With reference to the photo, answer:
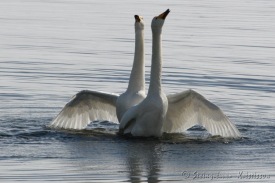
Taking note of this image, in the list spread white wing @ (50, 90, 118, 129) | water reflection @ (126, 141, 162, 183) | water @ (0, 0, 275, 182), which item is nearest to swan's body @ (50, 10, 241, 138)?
spread white wing @ (50, 90, 118, 129)

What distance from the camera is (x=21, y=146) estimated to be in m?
16.3

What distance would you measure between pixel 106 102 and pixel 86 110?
426 millimetres

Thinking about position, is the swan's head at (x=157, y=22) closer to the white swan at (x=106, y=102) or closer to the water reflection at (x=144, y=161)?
the white swan at (x=106, y=102)

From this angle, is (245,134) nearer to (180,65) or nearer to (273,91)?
(273,91)

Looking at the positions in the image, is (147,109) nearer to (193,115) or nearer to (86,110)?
(193,115)

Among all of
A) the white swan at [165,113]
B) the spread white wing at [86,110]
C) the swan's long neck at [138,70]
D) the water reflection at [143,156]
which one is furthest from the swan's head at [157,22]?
the spread white wing at [86,110]

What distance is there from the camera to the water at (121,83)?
1495cm

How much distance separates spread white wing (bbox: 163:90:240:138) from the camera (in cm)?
1834

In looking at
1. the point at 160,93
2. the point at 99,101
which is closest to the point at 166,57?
the point at 99,101

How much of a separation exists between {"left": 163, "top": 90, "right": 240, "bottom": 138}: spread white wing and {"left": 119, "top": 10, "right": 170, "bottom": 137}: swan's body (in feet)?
2.89

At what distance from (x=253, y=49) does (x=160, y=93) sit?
11805 mm

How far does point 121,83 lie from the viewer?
22.8m

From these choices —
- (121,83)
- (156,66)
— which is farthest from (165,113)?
(121,83)

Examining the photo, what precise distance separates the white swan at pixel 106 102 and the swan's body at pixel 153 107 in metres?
0.46
